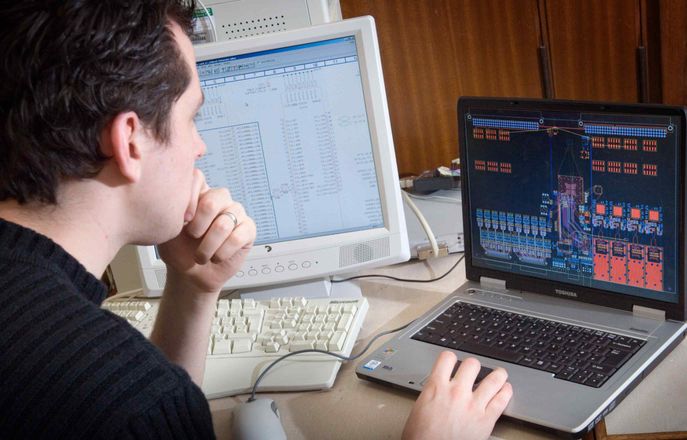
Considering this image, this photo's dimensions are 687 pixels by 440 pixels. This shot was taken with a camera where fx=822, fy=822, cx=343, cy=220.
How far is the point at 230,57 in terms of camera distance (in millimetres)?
1437

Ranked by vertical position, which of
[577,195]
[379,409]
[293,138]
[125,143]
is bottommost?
[379,409]

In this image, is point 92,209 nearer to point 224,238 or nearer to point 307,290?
point 224,238

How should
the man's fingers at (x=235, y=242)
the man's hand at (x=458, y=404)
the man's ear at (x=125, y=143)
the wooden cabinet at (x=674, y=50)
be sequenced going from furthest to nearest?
the wooden cabinet at (x=674, y=50)
the man's fingers at (x=235, y=242)
the man's hand at (x=458, y=404)
the man's ear at (x=125, y=143)

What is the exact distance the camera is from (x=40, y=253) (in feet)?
2.82

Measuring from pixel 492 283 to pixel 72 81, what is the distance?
0.78 m

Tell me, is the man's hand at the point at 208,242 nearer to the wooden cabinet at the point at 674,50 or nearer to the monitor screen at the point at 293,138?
the monitor screen at the point at 293,138

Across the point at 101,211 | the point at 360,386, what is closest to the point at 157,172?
the point at 101,211

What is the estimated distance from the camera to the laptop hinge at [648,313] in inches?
46.8

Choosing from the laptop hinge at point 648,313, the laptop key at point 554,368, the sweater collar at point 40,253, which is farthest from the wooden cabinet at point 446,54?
the sweater collar at point 40,253

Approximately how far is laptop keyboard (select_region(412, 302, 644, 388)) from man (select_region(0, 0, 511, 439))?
101mm

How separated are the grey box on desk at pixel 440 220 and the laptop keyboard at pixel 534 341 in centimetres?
31

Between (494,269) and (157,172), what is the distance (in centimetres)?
63

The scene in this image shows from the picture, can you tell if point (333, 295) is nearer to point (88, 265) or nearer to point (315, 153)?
point (315, 153)

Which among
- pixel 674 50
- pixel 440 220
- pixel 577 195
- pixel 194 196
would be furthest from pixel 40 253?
pixel 674 50
